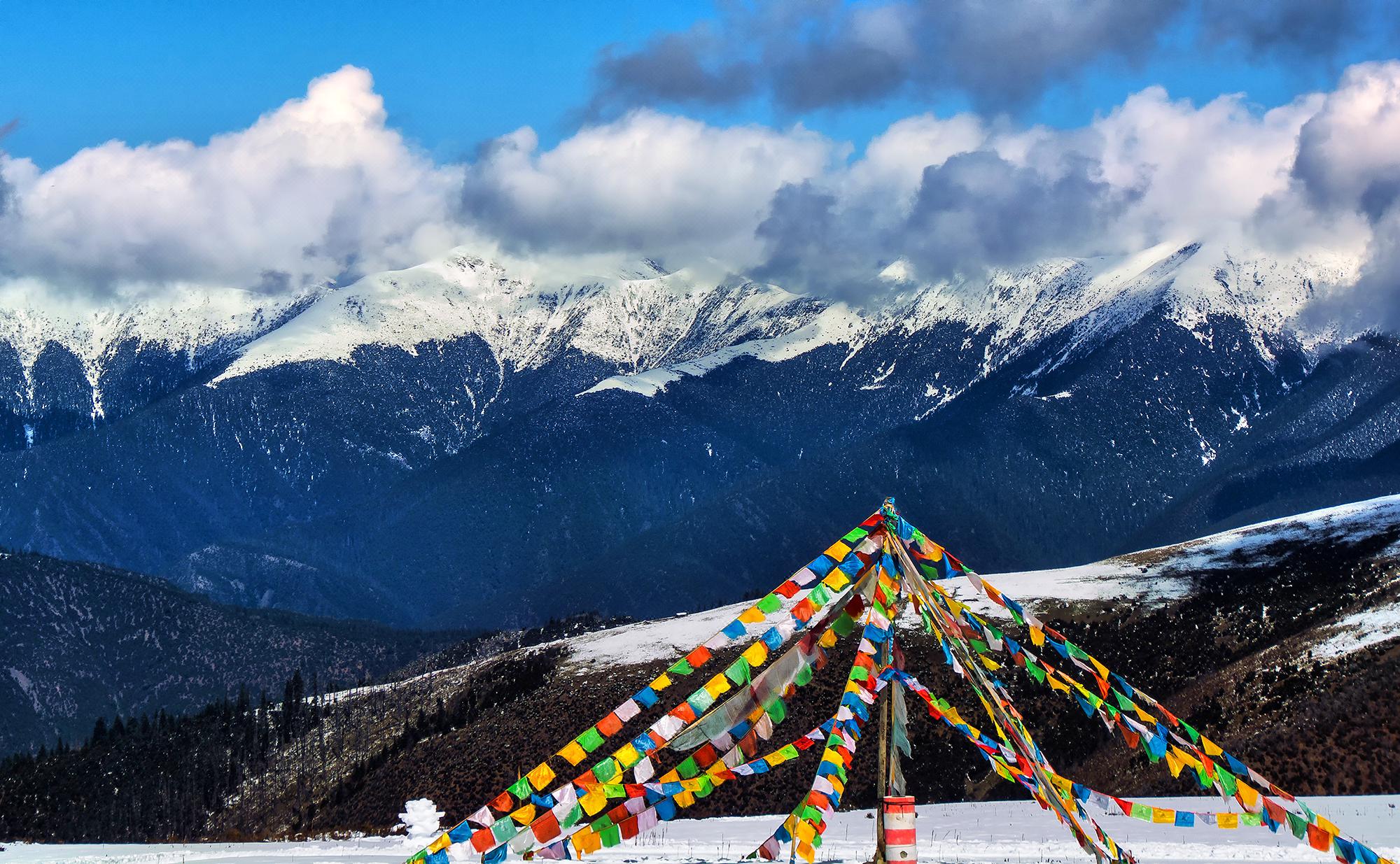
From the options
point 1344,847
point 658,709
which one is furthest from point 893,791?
point 658,709

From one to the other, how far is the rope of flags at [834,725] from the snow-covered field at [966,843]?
889 centimetres

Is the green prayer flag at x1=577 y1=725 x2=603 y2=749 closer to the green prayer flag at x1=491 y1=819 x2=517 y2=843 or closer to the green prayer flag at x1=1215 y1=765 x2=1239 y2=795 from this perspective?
the green prayer flag at x1=491 y1=819 x2=517 y2=843

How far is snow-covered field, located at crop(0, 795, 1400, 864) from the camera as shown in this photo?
3108 cm

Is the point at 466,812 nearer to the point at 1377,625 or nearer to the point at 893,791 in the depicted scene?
the point at 1377,625

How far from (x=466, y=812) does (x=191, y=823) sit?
142 ft

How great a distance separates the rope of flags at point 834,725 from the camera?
18594mm

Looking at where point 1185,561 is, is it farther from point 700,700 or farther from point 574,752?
point 574,752

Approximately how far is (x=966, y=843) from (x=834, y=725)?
16198mm

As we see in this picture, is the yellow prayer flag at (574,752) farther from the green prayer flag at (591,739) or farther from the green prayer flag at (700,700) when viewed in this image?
the green prayer flag at (700,700)

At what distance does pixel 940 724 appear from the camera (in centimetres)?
8438

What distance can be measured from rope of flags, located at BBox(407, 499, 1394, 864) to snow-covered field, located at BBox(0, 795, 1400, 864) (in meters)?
8.89

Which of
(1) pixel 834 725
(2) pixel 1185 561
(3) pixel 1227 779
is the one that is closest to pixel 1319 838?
(3) pixel 1227 779

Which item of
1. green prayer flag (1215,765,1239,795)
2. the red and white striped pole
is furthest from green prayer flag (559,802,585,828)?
green prayer flag (1215,765,1239,795)

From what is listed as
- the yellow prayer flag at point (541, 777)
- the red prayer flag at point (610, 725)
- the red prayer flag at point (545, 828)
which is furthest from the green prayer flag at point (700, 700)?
the red prayer flag at point (545, 828)
